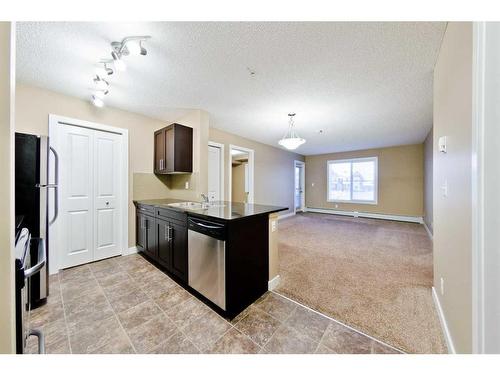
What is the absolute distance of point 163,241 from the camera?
2.44 metres

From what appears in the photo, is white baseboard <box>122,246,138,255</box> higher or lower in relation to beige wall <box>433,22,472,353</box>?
lower

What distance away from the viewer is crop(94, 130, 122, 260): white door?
2.80 metres

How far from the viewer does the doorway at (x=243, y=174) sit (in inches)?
200

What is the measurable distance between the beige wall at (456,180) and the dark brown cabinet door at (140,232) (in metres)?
3.41

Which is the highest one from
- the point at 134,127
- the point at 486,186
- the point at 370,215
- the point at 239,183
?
the point at 134,127

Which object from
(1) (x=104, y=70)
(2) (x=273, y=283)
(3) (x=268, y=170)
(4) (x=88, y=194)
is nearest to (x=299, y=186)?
(3) (x=268, y=170)

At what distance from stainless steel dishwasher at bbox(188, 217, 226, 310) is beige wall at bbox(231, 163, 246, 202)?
3.35m

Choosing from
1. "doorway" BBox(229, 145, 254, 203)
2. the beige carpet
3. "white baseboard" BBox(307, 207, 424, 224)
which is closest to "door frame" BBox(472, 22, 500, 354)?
the beige carpet

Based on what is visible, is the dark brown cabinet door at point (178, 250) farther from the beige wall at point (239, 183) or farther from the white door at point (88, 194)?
the beige wall at point (239, 183)

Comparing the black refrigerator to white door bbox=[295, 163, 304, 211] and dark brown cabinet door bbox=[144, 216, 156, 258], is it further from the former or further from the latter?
white door bbox=[295, 163, 304, 211]

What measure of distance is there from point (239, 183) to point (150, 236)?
3124 mm

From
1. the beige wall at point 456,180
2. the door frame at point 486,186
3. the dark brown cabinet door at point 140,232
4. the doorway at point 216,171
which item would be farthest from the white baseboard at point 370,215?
the door frame at point 486,186

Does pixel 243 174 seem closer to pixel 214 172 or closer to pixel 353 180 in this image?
pixel 214 172
